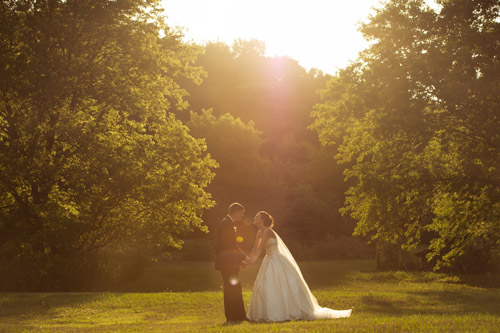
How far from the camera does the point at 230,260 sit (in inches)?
496

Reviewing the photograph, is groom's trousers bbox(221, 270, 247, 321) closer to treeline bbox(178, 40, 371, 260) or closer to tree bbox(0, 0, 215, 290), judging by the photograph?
tree bbox(0, 0, 215, 290)

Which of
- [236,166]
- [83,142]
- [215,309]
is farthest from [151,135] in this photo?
[236,166]

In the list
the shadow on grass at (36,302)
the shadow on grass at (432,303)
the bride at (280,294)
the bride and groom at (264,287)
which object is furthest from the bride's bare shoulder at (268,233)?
the shadow on grass at (36,302)

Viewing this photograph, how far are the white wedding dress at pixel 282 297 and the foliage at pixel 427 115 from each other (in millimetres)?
9980

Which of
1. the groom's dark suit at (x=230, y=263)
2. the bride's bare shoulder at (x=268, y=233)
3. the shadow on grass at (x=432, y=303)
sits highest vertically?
the bride's bare shoulder at (x=268, y=233)

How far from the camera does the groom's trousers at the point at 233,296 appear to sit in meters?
12.7

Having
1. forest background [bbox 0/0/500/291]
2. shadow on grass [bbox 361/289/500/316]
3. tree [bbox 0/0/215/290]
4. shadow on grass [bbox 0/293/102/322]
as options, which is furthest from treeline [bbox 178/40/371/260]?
shadow on grass [bbox 0/293/102/322]

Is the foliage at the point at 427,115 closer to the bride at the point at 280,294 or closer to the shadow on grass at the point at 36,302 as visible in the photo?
the bride at the point at 280,294

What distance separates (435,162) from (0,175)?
16.4 m

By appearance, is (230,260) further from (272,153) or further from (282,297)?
(272,153)

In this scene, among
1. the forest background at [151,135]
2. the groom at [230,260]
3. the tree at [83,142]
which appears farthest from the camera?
the tree at [83,142]

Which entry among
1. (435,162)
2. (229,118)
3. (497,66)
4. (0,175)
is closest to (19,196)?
(0,175)

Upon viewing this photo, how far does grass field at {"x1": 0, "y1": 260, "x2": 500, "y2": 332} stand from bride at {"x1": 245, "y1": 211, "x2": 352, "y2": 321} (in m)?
0.92

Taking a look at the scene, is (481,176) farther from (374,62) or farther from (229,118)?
Result: (229,118)
